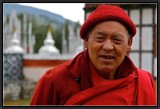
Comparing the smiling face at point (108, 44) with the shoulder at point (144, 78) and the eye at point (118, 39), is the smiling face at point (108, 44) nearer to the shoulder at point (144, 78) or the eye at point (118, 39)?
the eye at point (118, 39)

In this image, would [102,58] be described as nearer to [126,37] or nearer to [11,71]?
[126,37]

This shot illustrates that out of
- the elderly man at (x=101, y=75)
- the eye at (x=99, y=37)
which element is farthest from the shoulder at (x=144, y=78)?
the eye at (x=99, y=37)

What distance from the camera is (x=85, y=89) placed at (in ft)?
5.36

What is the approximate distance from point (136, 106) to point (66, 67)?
1.23ft

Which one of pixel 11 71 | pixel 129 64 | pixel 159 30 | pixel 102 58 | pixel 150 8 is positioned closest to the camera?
pixel 102 58

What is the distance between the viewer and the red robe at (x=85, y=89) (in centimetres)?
162

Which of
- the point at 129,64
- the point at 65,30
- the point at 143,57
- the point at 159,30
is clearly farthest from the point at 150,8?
the point at 65,30

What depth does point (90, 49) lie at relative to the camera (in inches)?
63.4

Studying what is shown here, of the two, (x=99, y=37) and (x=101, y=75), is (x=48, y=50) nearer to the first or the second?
(x=101, y=75)

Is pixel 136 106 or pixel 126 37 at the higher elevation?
pixel 126 37

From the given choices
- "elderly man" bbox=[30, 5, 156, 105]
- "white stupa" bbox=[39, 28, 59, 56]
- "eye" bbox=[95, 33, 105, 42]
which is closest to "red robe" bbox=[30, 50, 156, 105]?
"elderly man" bbox=[30, 5, 156, 105]

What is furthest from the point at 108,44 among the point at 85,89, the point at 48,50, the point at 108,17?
the point at 48,50

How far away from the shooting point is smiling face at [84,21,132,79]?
5.11ft

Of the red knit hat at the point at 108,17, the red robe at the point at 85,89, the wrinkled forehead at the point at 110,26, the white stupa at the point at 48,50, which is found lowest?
the red robe at the point at 85,89
